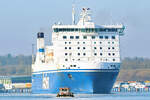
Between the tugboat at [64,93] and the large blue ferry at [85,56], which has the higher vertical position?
the large blue ferry at [85,56]

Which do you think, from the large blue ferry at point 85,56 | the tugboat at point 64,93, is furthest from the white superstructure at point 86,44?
the tugboat at point 64,93

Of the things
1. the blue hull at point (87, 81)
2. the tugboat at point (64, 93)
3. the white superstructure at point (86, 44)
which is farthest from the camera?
the white superstructure at point (86, 44)

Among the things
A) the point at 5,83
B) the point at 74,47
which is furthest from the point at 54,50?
the point at 5,83

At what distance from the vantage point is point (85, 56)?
4126 inches

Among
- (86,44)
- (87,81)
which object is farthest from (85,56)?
(87,81)

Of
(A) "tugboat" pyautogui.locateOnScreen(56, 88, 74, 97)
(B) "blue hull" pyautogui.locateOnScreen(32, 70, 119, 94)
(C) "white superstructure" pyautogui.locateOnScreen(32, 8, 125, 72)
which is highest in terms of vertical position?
(C) "white superstructure" pyautogui.locateOnScreen(32, 8, 125, 72)

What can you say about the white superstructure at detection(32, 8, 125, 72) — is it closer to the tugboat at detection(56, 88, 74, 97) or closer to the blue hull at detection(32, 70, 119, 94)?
the blue hull at detection(32, 70, 119, 94)

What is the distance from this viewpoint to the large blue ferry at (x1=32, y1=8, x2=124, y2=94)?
10269 centimetres

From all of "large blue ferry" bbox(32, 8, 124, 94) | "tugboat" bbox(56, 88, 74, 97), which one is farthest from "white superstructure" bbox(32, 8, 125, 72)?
"tugboat" bbox(56, 88, 74, 97)

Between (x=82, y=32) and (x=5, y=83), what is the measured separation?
93.6 meters

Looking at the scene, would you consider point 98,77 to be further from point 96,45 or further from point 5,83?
point 5,83

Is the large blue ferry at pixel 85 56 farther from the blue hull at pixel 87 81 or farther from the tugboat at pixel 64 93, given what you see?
the tugboat at pixel 64 93

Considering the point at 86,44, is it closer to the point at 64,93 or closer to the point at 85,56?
the point at 85,56

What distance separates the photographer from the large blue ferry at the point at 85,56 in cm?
10269
